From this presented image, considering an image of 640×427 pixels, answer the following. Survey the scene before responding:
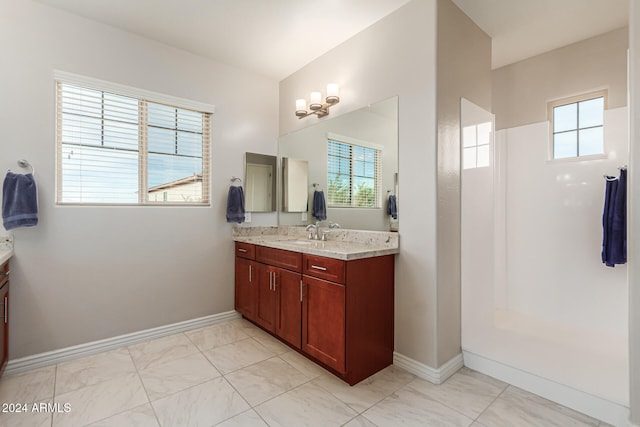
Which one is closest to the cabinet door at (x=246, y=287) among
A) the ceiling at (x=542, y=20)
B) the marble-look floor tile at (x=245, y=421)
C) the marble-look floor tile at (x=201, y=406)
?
the marble-look floor tile at (x=201, y=406)

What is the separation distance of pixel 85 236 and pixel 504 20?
378 cm

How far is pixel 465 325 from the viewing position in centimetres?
245

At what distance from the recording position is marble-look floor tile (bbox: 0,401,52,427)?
5.51ft

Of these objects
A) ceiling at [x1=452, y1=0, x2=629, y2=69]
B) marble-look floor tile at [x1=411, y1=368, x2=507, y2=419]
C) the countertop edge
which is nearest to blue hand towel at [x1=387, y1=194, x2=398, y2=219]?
the countertop edge

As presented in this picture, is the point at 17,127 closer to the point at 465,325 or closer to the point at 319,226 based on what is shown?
the point at 319,226

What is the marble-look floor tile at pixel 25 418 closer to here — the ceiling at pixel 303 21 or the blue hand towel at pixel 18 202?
the blue hand towel at pixel 18 202

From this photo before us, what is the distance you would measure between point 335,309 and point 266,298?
3.05ft

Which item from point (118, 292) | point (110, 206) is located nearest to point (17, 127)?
point (110, 206)

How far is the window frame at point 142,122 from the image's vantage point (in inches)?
94.3

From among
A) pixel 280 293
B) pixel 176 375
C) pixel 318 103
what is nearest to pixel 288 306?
pixel 280 293

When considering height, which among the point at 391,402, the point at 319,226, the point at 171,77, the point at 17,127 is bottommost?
the point at 391,402

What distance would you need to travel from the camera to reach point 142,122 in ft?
9.13

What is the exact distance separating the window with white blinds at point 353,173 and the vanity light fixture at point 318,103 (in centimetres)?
30

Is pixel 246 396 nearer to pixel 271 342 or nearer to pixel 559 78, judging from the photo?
pixel 271 342
